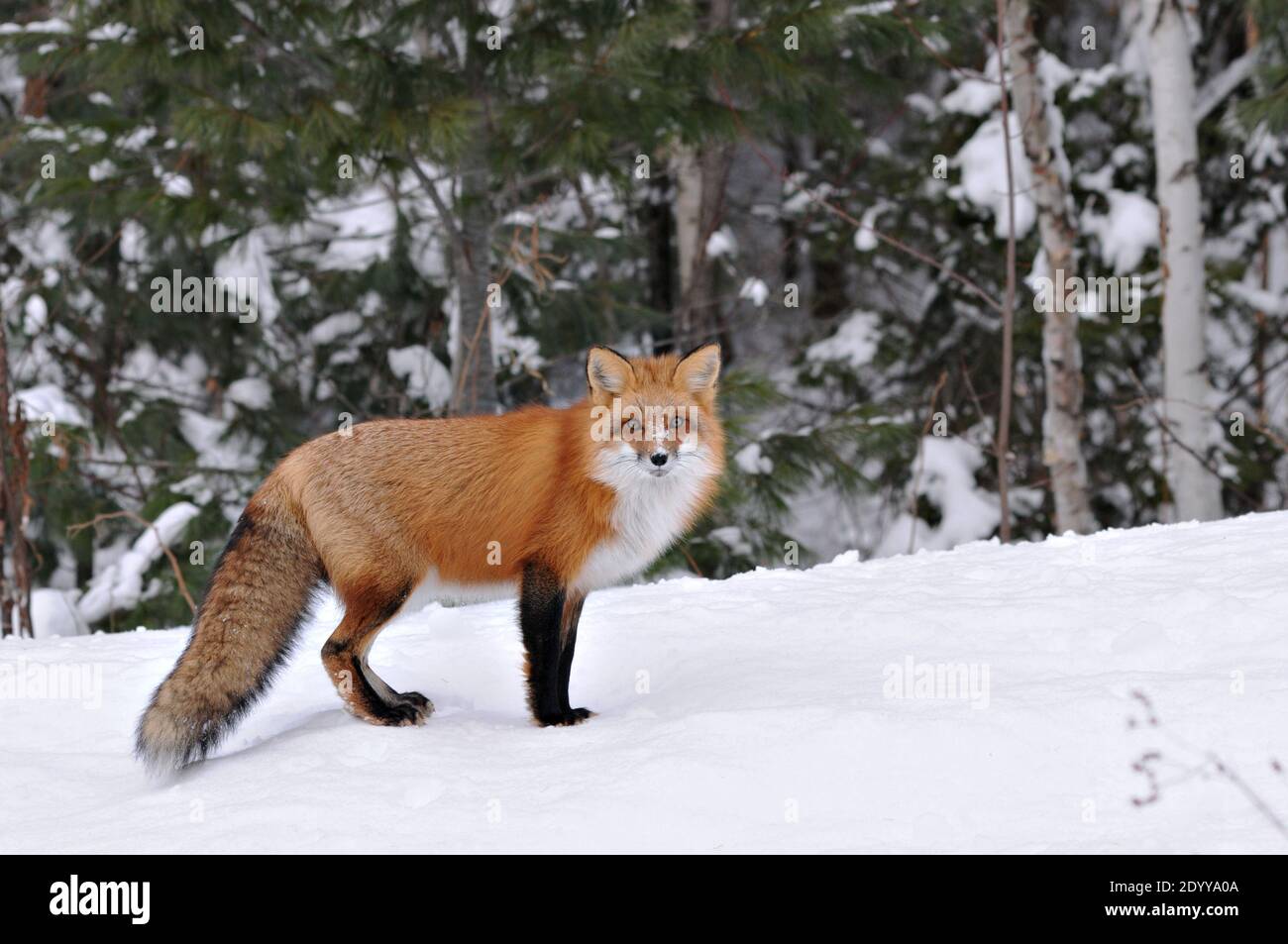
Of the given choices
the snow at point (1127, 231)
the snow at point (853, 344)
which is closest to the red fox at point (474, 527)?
the snow at point (1127, 231)

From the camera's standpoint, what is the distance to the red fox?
160 inches

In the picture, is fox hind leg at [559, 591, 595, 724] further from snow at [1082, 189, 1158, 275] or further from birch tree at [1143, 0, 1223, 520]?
snow at [1082, 189, 1158, 275]

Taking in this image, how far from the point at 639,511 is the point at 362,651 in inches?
41.3

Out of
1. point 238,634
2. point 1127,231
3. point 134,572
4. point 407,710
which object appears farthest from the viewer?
point 1127,231

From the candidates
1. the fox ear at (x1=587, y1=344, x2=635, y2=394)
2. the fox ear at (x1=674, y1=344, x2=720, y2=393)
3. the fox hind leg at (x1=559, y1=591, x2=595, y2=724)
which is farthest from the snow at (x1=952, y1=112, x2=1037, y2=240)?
the fox hind leg at (x1=559, y1=591, x2=595, y2=724)

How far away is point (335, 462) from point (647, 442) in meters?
1.14

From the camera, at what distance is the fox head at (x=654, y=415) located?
4.02 metres

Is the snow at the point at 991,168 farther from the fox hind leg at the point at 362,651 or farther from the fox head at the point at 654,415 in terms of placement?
the fox hind leg at the point at 362,651

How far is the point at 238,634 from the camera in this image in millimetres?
3990

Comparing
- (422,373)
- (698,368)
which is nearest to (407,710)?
(698,368)

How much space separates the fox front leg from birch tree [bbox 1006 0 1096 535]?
644 cm

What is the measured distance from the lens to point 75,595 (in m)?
11.4

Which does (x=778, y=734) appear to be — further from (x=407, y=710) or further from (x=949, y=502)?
(x=949, y=502)
